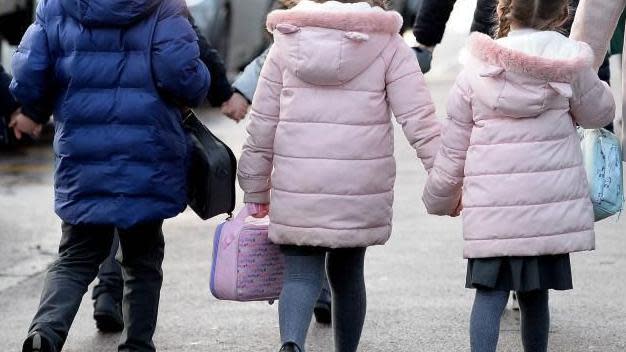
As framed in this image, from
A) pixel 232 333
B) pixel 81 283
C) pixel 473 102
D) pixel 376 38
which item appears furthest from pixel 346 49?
pixel 232 333


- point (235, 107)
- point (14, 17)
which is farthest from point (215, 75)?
point (14, 17)

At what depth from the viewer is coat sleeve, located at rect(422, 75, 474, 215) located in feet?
16.9

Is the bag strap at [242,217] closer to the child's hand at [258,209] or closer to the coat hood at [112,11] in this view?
the child's hand at [258,209]

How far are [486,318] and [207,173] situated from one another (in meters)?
1.19

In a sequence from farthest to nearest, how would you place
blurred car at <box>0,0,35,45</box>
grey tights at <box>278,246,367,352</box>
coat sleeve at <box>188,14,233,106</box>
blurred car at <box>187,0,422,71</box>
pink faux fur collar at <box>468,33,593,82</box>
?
blurred car at <box>187,0,422,71</box>
blurred car at <box>0,0,35,45</box>
coat sleeve at <box>188,14,233,106</box>
grey tights at <box>278,246,367,352</box>
pink faux fur collar at <box>468,33,593,82</box>

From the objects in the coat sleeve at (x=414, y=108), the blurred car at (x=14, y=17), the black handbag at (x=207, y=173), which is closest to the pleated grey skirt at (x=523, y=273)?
the coat sleeve at (x=414, y=108)

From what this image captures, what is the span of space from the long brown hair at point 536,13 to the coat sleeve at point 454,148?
27 centimetres

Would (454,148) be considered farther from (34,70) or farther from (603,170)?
(34,70)

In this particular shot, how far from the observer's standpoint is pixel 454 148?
516 cm

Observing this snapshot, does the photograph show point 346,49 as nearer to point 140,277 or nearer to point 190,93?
point 190,93

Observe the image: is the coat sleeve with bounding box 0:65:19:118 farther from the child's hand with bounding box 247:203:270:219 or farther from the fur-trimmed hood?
the fur-trimmed hood

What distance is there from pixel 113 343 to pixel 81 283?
85 cm

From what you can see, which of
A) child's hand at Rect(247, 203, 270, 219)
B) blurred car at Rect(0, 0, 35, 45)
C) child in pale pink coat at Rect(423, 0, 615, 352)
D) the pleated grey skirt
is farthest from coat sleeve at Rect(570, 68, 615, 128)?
blurred car at Rect(0, 0, 35, 45)

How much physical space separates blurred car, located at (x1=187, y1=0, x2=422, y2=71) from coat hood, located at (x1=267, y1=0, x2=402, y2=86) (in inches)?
372
